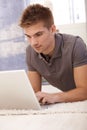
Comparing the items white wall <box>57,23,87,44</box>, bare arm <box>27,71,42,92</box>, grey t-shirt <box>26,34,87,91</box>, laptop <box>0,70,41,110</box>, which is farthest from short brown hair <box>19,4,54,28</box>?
white wall <box>57,23,87,44</box>

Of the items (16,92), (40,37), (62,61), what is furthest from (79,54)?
(16,92)

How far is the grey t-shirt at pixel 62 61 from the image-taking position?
1213mm

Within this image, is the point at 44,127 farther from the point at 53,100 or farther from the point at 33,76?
the point at 33,76

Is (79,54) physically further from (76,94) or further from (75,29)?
(75,29)

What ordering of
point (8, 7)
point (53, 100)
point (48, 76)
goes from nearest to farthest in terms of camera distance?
point (53, 100) → point (48, 76) → point (8, 7)

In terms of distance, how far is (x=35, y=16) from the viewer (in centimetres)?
120

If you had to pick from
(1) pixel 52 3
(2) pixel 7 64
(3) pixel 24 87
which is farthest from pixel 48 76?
(2) pixel 7 64

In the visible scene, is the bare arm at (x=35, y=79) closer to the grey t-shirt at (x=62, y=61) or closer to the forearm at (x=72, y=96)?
the grey t-shirt at (x=62, y=61)

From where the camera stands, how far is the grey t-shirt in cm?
121

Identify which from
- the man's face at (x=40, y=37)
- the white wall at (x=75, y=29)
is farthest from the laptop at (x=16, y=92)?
the white wall at (x=75, y=29)

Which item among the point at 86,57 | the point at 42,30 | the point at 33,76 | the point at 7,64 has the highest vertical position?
the point at 42,30

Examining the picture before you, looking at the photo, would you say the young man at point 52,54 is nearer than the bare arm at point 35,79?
Yes

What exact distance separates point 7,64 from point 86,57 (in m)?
1.16

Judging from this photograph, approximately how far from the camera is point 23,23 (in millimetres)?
1188
